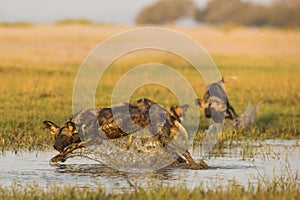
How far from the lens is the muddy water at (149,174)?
7770mm

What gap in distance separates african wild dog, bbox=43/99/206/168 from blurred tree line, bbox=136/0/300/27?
55133 millimetres

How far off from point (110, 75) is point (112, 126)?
43.1 feet

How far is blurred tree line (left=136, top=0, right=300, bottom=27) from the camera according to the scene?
211 ft

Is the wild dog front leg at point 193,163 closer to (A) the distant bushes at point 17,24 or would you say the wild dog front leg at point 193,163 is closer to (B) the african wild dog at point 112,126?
(B) the african wild dog at point 112,126

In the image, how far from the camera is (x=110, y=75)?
2175 centimetres

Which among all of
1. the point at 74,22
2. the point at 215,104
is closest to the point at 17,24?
the point at 74,22

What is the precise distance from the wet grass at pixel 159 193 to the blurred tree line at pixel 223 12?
56911mm

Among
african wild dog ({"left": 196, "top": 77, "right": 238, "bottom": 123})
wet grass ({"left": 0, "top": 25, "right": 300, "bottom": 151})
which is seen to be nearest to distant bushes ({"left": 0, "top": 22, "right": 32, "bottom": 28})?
wet grass ({"left": 0, "top": 25, "right": 300, "bottom": 151})

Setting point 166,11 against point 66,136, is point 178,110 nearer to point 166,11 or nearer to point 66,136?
point 66,136

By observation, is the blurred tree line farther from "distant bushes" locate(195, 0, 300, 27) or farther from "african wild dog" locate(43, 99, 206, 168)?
"african wild dog" locate(43, 99, 206, 168)

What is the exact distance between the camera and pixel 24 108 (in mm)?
13391

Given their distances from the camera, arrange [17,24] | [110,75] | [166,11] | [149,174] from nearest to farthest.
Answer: [149,174]
[110,75]
[17,24]
[166,11]

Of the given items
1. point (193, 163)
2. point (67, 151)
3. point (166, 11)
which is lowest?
point (193, 163)

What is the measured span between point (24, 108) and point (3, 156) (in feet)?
13.7
